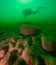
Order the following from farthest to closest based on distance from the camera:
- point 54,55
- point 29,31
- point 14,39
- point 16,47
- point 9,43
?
1. point 29,31
2. point 14,39
3. point 9,43
4. point 16,47
5. point 54,55

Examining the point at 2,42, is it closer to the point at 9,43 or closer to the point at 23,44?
the point at 9,43

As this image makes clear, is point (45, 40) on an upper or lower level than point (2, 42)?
upper

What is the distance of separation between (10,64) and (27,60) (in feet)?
2.13

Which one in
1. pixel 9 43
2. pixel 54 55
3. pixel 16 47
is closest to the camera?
pixel 54 55

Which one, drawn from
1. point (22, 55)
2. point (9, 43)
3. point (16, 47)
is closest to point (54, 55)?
point (22, 55)

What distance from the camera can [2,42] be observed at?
573 cm

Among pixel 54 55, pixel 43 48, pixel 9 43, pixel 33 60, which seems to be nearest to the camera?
pixel 33 60

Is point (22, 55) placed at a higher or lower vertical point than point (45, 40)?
lower

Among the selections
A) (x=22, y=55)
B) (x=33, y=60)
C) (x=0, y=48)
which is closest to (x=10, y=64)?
(x=22, y=55)

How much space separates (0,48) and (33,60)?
188 centimetres

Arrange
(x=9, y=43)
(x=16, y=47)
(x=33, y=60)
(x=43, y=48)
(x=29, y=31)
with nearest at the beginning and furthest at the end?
(x=33, y=60) → (x=43, y=48) → (x=16, y=47) → (x=9, y=43) → (x=29, y=31)

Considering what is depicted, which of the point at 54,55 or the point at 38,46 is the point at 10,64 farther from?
the point at 54,55

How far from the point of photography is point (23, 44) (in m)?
5.23

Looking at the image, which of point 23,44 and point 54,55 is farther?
point 23,44
